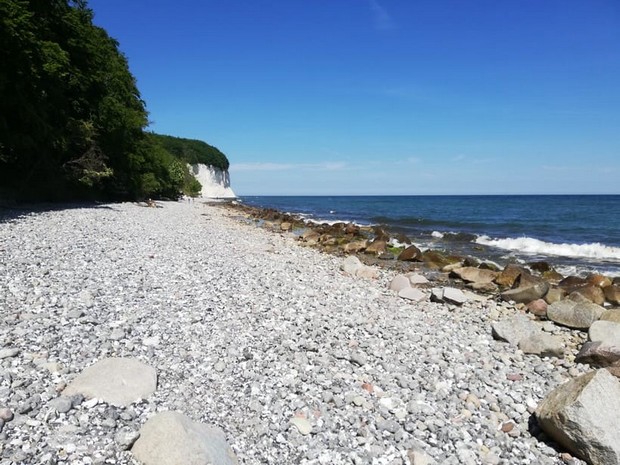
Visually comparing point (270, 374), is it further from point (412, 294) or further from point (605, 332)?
point (605, 332)

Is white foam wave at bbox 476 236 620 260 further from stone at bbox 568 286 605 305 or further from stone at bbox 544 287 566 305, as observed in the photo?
stone at bbox 544 287 566 305

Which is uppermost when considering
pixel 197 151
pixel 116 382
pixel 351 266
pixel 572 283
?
→ pixel 197 151

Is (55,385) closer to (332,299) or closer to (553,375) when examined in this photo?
(332,299)

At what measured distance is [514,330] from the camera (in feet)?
26.8

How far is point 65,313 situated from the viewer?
6344 millimetres

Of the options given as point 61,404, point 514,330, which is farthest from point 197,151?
point 61,404

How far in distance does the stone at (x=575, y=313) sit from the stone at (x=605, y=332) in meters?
0.94

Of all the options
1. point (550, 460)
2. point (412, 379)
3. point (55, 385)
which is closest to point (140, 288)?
→ point (55, 385)

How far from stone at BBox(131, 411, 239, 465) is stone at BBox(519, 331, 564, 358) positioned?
592cm

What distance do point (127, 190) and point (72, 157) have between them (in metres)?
9.99

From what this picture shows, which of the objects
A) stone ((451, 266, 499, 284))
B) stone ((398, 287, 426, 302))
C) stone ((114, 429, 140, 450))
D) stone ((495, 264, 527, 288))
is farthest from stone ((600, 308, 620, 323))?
stone ((114, 429, 140, 450))

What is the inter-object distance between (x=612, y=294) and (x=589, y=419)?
993 cm

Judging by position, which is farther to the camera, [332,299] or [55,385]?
[332,299]

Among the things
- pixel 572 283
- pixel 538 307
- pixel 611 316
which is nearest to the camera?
pixel 611 316
